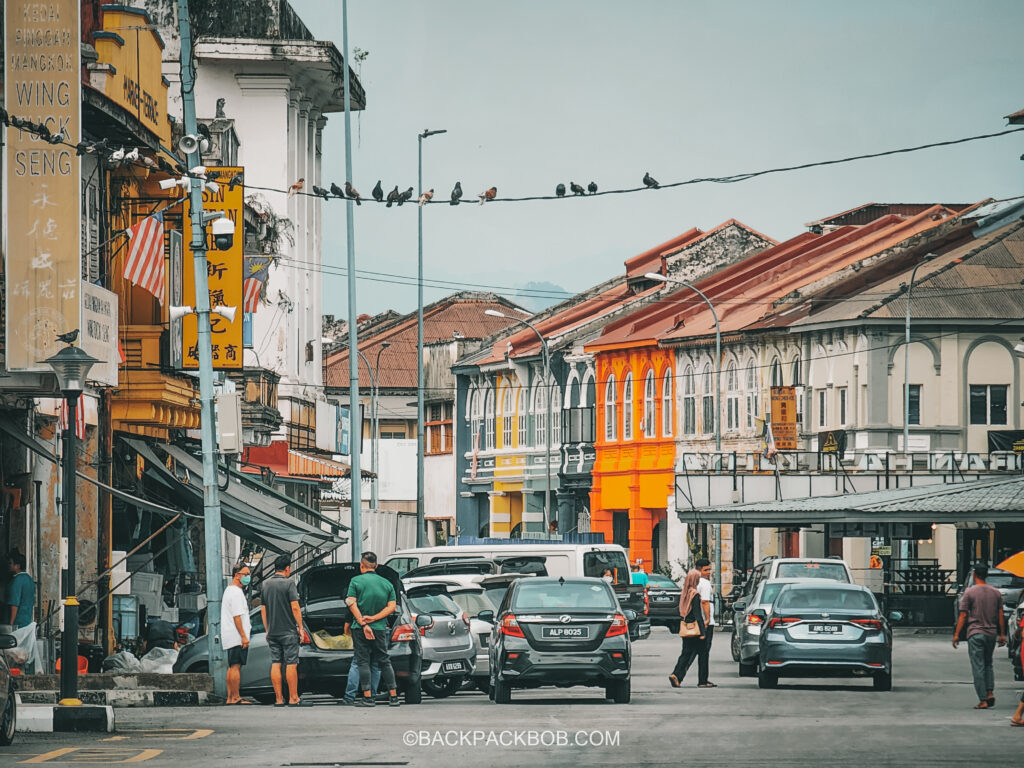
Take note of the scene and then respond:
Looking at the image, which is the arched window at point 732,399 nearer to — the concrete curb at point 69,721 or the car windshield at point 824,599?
the car windshield at point 824,599

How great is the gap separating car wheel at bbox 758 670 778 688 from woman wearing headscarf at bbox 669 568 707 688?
0.88m

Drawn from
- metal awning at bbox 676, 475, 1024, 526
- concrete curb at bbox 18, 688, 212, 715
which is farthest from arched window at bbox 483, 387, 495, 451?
concrete curb at bbox 18, 688, 212, 715

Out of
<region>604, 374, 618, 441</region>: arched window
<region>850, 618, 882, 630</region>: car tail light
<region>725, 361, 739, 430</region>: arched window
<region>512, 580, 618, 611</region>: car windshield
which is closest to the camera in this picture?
<region>512, 580, 618, 611</region>: car windshield

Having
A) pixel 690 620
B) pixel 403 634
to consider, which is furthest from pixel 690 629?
pixel 403 634

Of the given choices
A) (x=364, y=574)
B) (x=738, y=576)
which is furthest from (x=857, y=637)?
(x=738, y=576)

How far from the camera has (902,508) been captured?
4534 centimetres

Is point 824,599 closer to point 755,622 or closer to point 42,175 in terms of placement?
point 755,622

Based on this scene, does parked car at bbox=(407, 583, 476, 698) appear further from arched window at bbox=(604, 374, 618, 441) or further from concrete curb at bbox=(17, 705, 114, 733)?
arched window at bbox=(604, 374, 618, 441)

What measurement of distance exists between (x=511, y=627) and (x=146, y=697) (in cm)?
425

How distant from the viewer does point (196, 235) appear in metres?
25.3

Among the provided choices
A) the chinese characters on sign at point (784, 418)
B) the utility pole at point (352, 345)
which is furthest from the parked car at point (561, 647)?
the chinese characters on sign at point (784, 418)

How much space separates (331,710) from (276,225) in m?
32.6

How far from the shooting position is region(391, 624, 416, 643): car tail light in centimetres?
2447

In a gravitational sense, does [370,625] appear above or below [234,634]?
above
